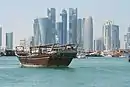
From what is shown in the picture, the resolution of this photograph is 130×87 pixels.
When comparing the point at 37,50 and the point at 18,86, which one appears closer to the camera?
the point at 18,86

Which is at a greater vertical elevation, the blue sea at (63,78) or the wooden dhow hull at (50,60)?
the wooden dhow hull at (50,60)

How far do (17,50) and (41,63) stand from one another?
1923cm

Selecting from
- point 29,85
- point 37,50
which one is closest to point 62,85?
point 29,85

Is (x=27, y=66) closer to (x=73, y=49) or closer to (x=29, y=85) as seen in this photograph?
(x=73, y=49)

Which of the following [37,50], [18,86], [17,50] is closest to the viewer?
[18,86]

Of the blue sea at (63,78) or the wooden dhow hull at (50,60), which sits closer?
the blue sea at (63,78)

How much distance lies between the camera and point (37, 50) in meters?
101

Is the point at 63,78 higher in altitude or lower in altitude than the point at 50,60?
lower

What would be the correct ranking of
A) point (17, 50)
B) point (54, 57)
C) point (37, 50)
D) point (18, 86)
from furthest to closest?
point (17, 50) < point (37, 50) < point (54, 57) < point (18, 86)

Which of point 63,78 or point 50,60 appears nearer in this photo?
point 63,78

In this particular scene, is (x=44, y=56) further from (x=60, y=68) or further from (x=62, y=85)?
(x=62, y=85)

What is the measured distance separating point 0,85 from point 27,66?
1850 inches

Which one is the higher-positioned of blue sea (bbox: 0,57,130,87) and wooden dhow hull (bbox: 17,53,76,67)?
wooden dhow hull (bbox: 17,53,76,67)

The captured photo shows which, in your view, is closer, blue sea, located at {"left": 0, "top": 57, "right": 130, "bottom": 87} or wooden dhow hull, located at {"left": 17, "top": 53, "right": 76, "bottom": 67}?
blue sea, located at {"left": 0, "top": 57, "right": 130, "bottom": 87}
